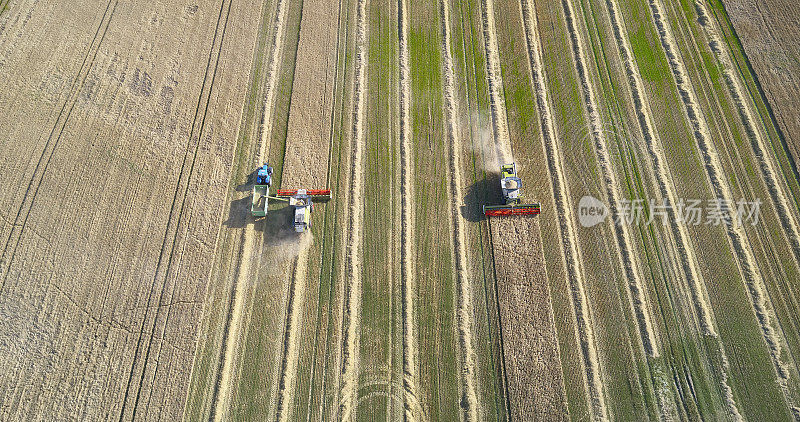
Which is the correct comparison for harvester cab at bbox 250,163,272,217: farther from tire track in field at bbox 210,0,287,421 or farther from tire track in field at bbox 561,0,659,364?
tire track in field at bbox 561,0,659,364

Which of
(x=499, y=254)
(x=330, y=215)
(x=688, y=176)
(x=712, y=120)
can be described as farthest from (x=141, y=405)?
(x=712, y=120)

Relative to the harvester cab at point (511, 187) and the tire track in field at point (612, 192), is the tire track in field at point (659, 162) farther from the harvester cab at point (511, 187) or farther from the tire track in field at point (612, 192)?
the harvester cab at point (511, 187)

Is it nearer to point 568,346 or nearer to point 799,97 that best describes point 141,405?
point 568,346

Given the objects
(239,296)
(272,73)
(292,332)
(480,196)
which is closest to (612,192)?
(480,196)

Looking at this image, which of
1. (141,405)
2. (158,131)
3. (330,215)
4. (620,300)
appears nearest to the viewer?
(141,405)

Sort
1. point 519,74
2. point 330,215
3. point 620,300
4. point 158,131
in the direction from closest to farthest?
point 620,300, point 330,215, point 158,131, point 519,74

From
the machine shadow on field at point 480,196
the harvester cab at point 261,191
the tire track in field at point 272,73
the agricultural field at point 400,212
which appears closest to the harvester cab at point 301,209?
the agricultural field at point 400,212

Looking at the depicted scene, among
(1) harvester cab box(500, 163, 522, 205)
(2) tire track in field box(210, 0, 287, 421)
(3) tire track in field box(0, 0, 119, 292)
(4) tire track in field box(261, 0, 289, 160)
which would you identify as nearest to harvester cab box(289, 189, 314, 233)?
(2) tire track in field box(210, 0, 287, 421)
